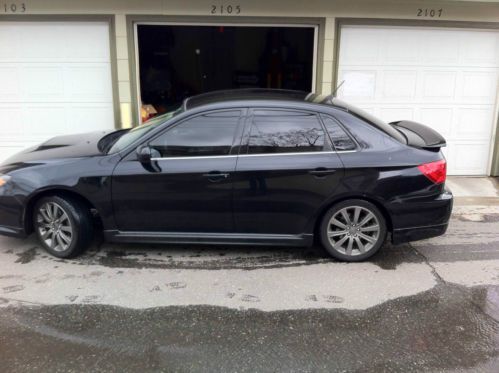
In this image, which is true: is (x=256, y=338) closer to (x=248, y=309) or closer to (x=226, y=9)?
(x=248, y=309)

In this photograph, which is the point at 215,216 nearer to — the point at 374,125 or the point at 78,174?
the point at 78,174

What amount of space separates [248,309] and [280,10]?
191 inches

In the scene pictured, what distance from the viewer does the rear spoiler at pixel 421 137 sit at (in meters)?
4.56

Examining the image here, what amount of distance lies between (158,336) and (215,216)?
1370 millimetres

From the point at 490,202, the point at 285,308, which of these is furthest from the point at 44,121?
the point at 490,202

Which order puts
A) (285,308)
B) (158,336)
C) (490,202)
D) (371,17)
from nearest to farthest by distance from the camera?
(158,336), (285,308), (490,202), (371,17)

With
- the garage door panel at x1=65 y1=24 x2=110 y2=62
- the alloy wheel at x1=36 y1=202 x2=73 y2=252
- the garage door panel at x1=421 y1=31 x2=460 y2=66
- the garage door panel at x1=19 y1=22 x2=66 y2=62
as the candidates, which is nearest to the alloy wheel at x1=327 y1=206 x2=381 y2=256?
the alloy wheel at x1=36 y1=202 x2=73 y2=252

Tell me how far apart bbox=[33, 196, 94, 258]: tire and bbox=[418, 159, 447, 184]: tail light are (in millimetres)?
3255

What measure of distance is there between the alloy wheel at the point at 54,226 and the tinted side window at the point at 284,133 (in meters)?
1.92

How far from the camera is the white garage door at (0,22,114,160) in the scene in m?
7.19

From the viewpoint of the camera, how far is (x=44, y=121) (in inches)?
298

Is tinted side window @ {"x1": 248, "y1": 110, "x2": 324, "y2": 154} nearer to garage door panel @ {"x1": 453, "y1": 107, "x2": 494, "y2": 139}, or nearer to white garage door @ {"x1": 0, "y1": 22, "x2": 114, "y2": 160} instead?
white garage door @ {"x1": 0, "y1": 22, "x2": 114, "y2": 160}

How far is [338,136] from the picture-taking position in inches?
176

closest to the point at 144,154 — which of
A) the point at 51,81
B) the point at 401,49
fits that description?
the point at 51,81
